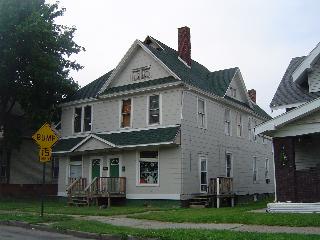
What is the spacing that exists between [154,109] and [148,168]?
10.9 feet

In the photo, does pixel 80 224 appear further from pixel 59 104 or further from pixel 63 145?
pixel 59 104

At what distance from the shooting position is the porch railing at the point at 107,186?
80.9 feet

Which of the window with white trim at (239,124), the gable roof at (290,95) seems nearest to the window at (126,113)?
the window with white trim at (239,124)

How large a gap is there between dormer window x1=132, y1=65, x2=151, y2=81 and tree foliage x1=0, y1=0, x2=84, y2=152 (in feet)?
18.3

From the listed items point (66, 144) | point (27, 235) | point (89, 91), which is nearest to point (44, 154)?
point (27, 235)

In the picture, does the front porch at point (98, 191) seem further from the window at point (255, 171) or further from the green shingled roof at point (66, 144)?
the window at point (255, 171)

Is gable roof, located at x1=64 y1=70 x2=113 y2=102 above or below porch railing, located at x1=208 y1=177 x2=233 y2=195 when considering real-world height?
above

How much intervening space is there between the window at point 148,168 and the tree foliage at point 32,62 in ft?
26.9

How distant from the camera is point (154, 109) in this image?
25406mm

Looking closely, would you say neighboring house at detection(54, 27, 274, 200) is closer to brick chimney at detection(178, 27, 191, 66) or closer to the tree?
brick chimney at detection(178, 27, 191, 66)

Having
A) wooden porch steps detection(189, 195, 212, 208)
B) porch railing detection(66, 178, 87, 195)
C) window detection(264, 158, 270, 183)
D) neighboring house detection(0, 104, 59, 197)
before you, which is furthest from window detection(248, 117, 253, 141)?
neighboring house detection(0, 104, 59, 197)

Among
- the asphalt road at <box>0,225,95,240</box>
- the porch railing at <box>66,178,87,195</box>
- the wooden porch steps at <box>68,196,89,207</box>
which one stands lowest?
the asphalt road at <box>0,225,95,240</box>

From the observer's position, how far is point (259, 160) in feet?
110

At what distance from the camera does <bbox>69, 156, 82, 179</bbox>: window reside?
28453 mm
